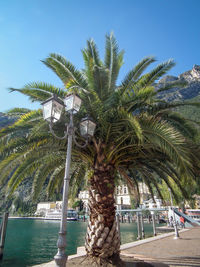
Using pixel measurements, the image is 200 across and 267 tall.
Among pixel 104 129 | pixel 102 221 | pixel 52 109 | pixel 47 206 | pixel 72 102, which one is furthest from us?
pixel 47 206

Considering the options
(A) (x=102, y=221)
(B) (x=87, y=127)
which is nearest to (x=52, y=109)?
(B) (x=87, y=127)

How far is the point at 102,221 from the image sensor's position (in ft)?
18.2

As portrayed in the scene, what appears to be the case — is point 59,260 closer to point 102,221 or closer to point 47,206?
point 102,221

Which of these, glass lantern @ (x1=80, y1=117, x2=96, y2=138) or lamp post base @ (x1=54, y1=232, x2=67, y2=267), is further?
glass lantern @ (x1=80, y1=117, x2=96, y2=138)

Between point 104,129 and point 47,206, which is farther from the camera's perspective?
point 47,206

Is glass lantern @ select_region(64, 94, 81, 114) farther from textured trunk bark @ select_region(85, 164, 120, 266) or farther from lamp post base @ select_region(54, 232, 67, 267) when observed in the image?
lamp post base @ select_region(54, 232, 67, 267)

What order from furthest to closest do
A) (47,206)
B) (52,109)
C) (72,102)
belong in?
(47,206)
(72,102)
(52,109)

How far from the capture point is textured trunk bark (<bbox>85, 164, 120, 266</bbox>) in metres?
5.37

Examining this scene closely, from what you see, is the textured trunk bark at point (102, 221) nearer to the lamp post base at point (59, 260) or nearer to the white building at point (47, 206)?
the lamp post base at point (59, 260)

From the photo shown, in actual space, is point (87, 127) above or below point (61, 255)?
above

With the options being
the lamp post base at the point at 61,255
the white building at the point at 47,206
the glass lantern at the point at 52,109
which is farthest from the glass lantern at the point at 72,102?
the white building at the point at 47,206

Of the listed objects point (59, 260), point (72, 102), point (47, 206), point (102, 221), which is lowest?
point (47, 206)

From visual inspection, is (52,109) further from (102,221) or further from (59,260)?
(102,221)

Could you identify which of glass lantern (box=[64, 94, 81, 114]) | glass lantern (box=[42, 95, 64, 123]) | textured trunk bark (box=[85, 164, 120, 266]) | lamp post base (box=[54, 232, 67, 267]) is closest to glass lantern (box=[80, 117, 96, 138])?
glass lantern (box=[64, 94, 81, 114])
